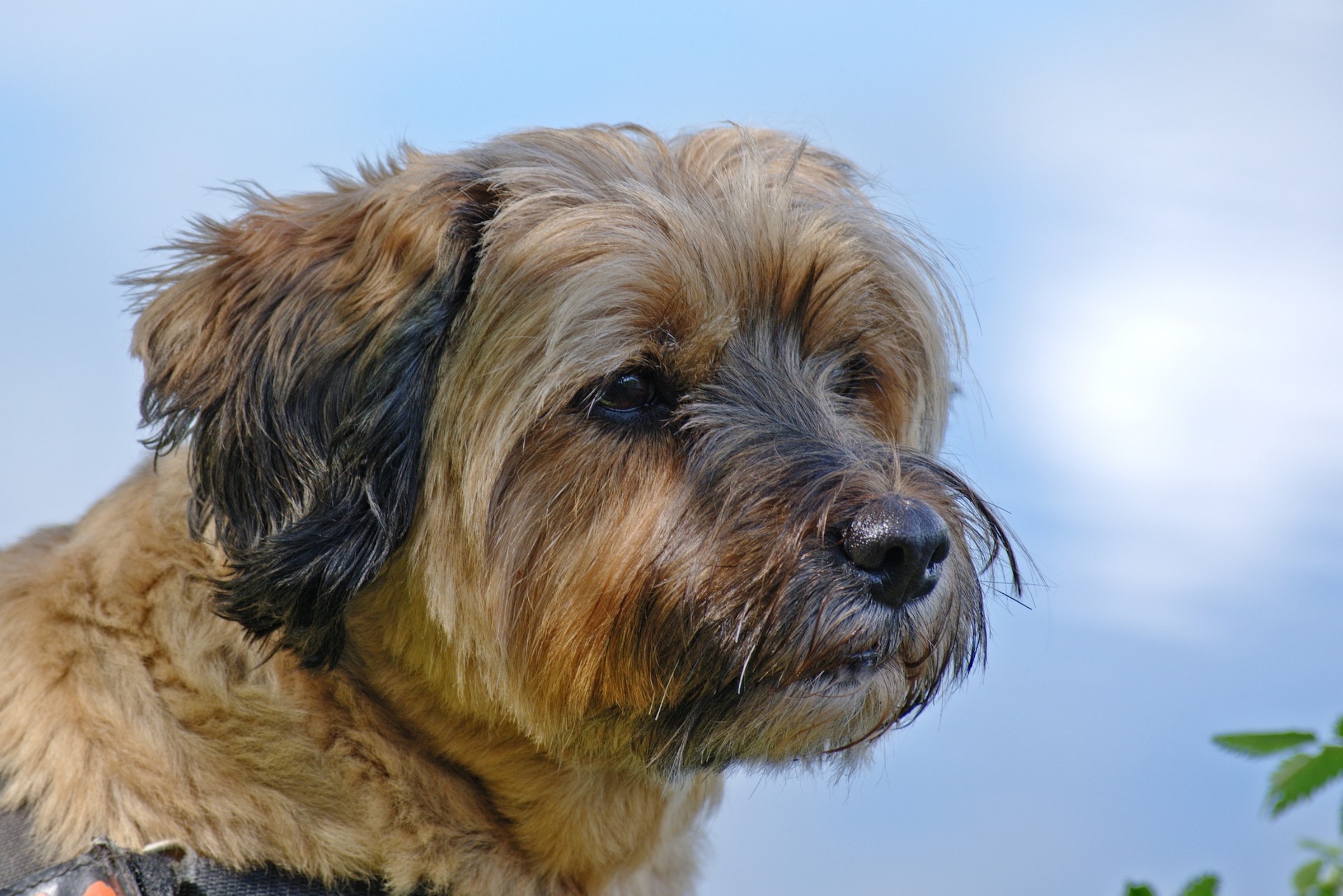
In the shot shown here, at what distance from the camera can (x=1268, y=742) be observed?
5.12ft

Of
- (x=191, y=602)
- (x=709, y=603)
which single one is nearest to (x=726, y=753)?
(x=709, y=603)

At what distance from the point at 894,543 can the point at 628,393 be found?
719mm

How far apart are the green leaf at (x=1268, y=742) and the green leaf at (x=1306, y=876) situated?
641mm

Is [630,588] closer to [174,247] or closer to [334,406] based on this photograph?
[334,406]

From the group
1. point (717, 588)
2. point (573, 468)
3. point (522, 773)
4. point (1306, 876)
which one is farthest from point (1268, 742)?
point (522, 773)

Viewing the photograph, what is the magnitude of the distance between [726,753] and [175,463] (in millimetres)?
1529

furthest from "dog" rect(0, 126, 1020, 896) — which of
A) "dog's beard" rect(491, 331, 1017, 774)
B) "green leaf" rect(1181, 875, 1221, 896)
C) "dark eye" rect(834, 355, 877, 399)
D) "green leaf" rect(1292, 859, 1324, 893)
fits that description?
"green leaf" rect(1181, 875, 1221, 896)

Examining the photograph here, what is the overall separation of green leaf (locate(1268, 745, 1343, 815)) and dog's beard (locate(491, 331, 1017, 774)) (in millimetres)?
1006

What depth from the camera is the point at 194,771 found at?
258 centimetres

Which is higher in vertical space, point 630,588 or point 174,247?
point 174,247

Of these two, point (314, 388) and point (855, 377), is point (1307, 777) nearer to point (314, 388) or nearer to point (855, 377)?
point (855, 377)

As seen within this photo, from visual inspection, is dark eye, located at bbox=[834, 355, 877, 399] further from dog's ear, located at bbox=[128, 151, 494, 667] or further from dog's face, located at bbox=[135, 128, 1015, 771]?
dog's ear, located at bbox=[128, 151, 494, 667]

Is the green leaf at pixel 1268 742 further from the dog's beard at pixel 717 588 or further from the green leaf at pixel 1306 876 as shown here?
the dog's beard at pixel 717 588

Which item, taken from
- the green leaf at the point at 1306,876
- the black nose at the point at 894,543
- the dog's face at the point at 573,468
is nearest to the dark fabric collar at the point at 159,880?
the dog's face at the point at 573,468
